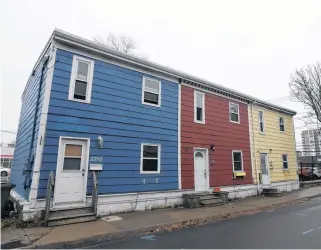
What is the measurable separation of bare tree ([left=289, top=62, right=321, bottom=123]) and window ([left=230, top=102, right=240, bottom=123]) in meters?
10.3

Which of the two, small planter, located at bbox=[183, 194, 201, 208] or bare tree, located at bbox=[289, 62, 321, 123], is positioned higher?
bare tree, located at bbox=[289, 62, 321, 123]

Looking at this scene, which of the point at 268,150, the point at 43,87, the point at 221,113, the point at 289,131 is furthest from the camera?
the point at 289,131

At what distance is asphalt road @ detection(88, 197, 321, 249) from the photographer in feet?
17.4

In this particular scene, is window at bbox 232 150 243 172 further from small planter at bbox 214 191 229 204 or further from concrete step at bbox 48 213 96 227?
concrete step at bbox 48 213 96 227

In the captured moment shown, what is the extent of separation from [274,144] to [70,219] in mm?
13639

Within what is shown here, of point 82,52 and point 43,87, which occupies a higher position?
point 82,52

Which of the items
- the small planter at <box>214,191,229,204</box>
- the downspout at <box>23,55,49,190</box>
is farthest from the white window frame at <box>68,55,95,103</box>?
the small planter at <box>214,191,229,204</box>

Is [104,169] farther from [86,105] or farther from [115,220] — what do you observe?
[86,105]

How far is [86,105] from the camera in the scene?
329 inches

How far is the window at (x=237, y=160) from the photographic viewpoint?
1320cm

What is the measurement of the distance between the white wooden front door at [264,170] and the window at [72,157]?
36.7 feet

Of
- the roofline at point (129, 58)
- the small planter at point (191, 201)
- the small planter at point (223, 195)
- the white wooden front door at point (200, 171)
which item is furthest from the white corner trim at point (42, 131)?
the small planter at point (223, 195)

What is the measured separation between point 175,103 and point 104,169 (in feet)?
14.9

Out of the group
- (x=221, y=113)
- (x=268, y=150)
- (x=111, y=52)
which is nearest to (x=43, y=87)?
(x=111, y=52)
